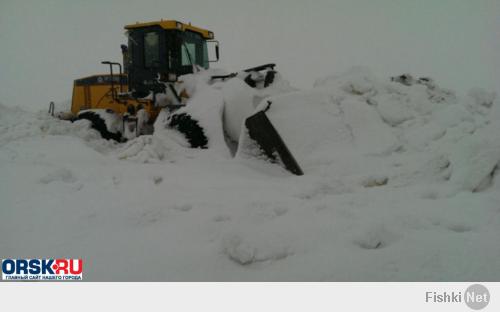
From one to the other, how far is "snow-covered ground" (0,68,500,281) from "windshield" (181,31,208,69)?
2.28 m

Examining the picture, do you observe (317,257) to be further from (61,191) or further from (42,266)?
(61,191)

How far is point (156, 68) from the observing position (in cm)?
668

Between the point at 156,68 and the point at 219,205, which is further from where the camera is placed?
Result: the point at 156,68

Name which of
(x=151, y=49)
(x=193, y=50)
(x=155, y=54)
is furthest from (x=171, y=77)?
(x=193, y=50)

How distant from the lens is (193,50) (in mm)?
7246

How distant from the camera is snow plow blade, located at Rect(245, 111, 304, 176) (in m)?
4.20

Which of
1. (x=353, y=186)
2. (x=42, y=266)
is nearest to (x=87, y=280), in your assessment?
(x=42, y=266)

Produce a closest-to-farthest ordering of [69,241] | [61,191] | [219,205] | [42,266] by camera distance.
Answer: [42,266] < [69,241] < [219,205] < [61,191]

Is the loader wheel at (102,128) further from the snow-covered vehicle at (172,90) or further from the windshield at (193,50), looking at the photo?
the windshield at (193,50)

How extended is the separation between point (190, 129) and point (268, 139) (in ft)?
4.13

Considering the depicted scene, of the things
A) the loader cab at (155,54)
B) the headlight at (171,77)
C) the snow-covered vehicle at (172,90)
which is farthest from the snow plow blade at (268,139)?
the loader cab at (155,54)

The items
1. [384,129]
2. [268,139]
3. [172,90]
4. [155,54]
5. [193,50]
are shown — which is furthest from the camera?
[193,50]

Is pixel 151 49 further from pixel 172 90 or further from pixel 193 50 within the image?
pixel 172 90

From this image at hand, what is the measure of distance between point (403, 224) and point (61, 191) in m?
2.56
